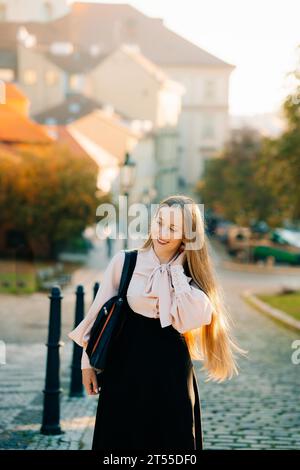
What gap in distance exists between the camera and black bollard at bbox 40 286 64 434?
23.3ft

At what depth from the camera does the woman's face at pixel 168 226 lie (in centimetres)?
456

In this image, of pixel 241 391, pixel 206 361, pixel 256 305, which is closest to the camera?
pixel 206 361

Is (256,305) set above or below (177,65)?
below

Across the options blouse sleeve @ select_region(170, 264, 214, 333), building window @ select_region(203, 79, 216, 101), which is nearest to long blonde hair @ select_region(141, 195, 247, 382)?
blouse sleeve @ select_region(170, 264, 214, 333)

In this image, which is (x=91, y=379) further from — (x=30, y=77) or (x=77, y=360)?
(x=30, y=77)

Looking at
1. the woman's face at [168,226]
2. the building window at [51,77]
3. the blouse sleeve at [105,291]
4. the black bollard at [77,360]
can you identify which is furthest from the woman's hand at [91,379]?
the building window at [51,77]

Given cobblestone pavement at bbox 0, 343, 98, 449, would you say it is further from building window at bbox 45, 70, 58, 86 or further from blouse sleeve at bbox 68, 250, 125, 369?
building window at bbox 45, 70, 58, 86

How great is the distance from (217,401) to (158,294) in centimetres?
456

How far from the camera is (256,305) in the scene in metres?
22.7

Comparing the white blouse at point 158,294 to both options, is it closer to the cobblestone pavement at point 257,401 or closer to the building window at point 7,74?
the cobblestone pavement at point 257,401

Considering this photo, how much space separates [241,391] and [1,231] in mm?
27075

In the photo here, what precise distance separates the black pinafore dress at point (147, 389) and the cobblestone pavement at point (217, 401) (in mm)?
870

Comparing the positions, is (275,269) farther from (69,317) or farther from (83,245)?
(69,317)

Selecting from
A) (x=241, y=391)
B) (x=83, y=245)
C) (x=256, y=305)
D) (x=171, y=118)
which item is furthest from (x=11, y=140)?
(x=171, y=118)
